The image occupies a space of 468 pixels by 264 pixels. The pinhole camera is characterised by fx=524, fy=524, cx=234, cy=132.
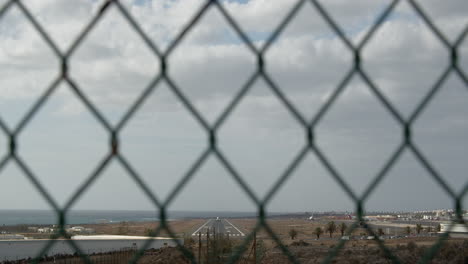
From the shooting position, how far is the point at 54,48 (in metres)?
0.84

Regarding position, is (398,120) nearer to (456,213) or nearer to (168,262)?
(456,213)

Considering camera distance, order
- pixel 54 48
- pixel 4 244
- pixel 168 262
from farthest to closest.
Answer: pixel 4 244 → pixel 168 262 → pixel 54 48

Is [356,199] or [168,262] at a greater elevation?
[168,262]

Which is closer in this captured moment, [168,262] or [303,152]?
[303,152]

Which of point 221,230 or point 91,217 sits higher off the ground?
point 91,217

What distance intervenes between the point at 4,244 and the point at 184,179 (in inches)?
1511

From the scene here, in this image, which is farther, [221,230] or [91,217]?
[91,217]

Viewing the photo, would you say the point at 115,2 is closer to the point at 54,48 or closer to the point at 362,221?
the point at 54,48

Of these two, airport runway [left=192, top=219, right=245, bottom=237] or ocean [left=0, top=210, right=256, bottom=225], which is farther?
airport runway [left=192, top=219, right=245, bottom=237]

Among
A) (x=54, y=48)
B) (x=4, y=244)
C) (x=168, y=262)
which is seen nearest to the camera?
(x=54, y=48)

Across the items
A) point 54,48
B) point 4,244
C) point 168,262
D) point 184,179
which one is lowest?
point 184,179

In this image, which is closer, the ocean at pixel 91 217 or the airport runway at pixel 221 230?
the ocean at pixel 91 217

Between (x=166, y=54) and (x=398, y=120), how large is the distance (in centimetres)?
44

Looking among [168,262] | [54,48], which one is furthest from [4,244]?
[54,48]
